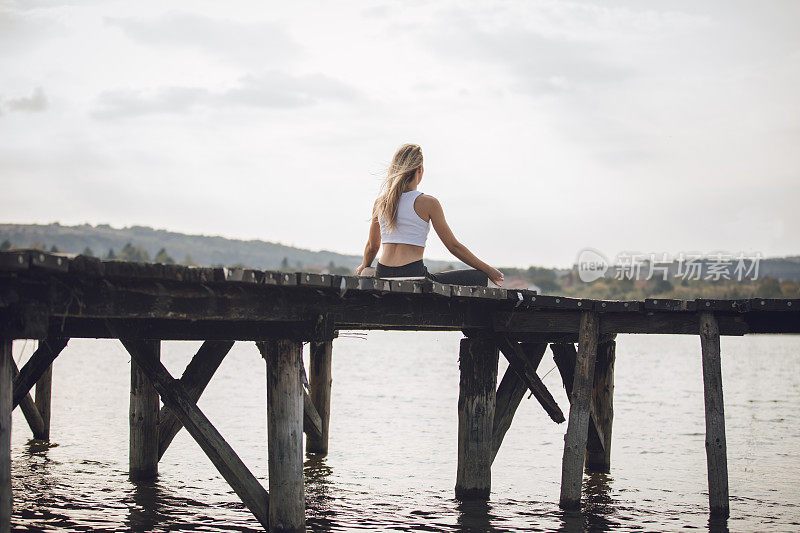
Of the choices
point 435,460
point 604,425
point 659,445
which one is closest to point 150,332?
point 604,425

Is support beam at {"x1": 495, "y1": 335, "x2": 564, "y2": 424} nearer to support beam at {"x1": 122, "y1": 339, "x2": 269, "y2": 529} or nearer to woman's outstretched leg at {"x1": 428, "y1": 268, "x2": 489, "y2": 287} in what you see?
woman's outstretched leg at {"x1": 428, "y1": 268, "x2": 489, "y2": 287}

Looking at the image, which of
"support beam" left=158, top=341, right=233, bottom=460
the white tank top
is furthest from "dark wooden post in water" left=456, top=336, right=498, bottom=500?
"support beam" left=158, top=341, right=233, bottom=460

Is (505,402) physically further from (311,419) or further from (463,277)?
(311,419)

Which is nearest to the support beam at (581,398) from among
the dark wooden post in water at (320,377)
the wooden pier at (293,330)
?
the wooden pier at (293,330)

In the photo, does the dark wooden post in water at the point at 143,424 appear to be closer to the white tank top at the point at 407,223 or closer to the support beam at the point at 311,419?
the support beam at the point at 311,419

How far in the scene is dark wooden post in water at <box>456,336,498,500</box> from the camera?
10.3m

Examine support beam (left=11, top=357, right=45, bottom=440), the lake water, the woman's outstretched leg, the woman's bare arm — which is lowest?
the lake water

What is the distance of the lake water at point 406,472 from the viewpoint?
10.2 meters

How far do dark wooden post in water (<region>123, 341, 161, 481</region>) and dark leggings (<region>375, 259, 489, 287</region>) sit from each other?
114 inches

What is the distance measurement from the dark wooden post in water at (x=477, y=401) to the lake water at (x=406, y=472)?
672 mm

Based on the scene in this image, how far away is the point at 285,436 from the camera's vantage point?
→ 7988 millimetres

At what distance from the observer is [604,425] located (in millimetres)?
12531

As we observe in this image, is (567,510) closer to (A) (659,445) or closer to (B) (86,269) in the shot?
(B) (86,269)

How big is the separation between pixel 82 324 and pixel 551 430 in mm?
13695
